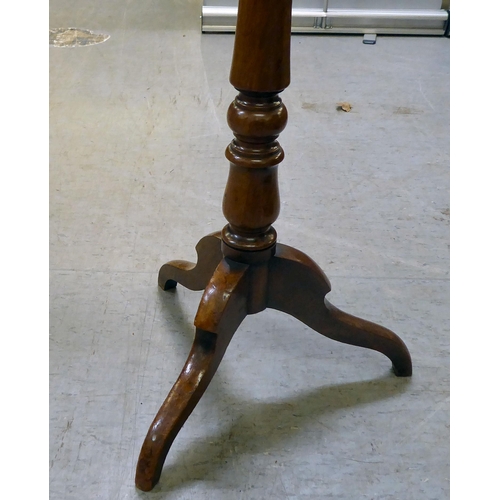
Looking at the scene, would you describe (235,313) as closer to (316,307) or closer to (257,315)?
(316,307)

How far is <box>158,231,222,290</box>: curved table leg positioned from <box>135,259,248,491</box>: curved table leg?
78mm

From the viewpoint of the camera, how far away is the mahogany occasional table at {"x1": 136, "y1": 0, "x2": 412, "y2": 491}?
78cm

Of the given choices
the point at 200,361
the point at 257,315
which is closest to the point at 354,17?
the point at 257,315

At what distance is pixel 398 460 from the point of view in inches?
34.1

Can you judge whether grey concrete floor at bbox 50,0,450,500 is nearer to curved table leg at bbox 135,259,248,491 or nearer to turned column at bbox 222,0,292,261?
curved table leg at bbox 135,259,248,491

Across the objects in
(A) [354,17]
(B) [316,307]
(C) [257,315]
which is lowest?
(C) [257,315]

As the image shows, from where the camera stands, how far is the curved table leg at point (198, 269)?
0.98 metres

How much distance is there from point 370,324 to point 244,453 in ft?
0.94

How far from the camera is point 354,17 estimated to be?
2617mm

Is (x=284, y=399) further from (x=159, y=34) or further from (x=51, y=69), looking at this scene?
(x=159, y=34)

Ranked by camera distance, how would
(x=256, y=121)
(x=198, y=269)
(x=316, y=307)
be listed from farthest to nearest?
1. (x=198, y=269)
2. (x=316, y=307)
3. (x=256, y=121)

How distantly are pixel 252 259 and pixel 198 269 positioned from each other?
0.19 m

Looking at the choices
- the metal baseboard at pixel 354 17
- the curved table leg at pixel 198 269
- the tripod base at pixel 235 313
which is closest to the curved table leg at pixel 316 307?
the tripod base at pixel 235 313

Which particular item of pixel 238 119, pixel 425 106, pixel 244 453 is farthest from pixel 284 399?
pixel 425 106
